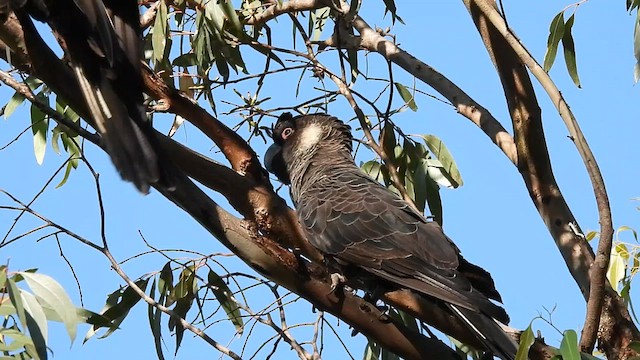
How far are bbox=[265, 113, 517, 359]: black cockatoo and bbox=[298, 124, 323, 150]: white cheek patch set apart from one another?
40 mm

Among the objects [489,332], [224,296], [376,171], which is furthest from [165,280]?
[489,332]

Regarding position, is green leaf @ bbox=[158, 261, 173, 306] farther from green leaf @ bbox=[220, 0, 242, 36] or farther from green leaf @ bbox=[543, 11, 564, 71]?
green leaf @ bbox=[543, 11, 564, 71]

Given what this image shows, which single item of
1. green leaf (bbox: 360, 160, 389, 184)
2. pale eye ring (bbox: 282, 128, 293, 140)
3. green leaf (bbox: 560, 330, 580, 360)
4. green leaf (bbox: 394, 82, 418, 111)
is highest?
green leaf (bbox: 394, 82, 418, 111)

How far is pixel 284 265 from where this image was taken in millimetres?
2520

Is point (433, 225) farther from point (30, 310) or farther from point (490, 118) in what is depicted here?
point (30, 310)

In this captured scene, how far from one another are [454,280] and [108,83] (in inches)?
44.0

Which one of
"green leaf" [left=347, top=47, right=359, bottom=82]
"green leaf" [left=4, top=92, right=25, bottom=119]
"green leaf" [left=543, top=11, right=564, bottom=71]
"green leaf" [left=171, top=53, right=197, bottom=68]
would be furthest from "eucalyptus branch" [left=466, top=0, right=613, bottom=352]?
"green leaf" [left=4, top=92, right=25, bottom=119]

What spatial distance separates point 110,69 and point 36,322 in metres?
0.64

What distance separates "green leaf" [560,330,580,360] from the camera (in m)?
2.08

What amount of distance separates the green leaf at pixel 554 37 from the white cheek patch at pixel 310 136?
1.09 meters

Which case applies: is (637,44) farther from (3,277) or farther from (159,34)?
(3,277)

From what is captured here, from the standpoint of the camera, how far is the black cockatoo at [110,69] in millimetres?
2268

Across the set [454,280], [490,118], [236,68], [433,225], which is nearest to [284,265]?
[454,280]

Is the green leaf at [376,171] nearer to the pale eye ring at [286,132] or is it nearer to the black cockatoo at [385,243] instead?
the black cockatoo at [385,243]
